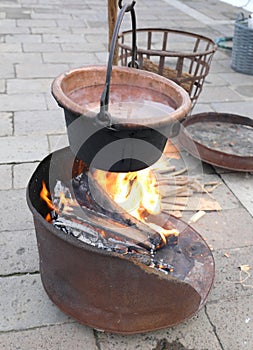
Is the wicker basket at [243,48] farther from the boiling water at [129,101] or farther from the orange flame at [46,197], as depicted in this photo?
the orange flame at [46,197]

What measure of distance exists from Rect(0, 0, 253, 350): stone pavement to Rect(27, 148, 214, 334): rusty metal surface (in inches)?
4.6

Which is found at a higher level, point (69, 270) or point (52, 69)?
point (69, 270)

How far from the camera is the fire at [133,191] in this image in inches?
85.1

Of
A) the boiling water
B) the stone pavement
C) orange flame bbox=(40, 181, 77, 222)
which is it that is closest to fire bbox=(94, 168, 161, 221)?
orange flame bbox=(40, 181, 77, 222)

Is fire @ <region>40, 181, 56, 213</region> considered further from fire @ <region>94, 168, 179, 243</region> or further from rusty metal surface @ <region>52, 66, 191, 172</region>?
rusty metal surface @ <region>52, 66, 191, 172</region>

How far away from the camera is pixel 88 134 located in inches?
58.9

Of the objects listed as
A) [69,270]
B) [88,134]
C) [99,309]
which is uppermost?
[88,134]

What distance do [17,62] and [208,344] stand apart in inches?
167

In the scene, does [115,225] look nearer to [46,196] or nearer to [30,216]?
[46,196]

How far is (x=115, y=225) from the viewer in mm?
2023

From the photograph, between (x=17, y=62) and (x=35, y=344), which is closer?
(x=35, y=344)

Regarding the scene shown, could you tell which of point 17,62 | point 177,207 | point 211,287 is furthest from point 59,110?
point 211,287

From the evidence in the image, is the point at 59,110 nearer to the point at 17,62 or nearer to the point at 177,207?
the point at 17,62

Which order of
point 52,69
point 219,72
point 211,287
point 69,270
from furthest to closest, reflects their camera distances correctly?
point 219,72 < point 52,69 < point 211,287 < point 69,270
